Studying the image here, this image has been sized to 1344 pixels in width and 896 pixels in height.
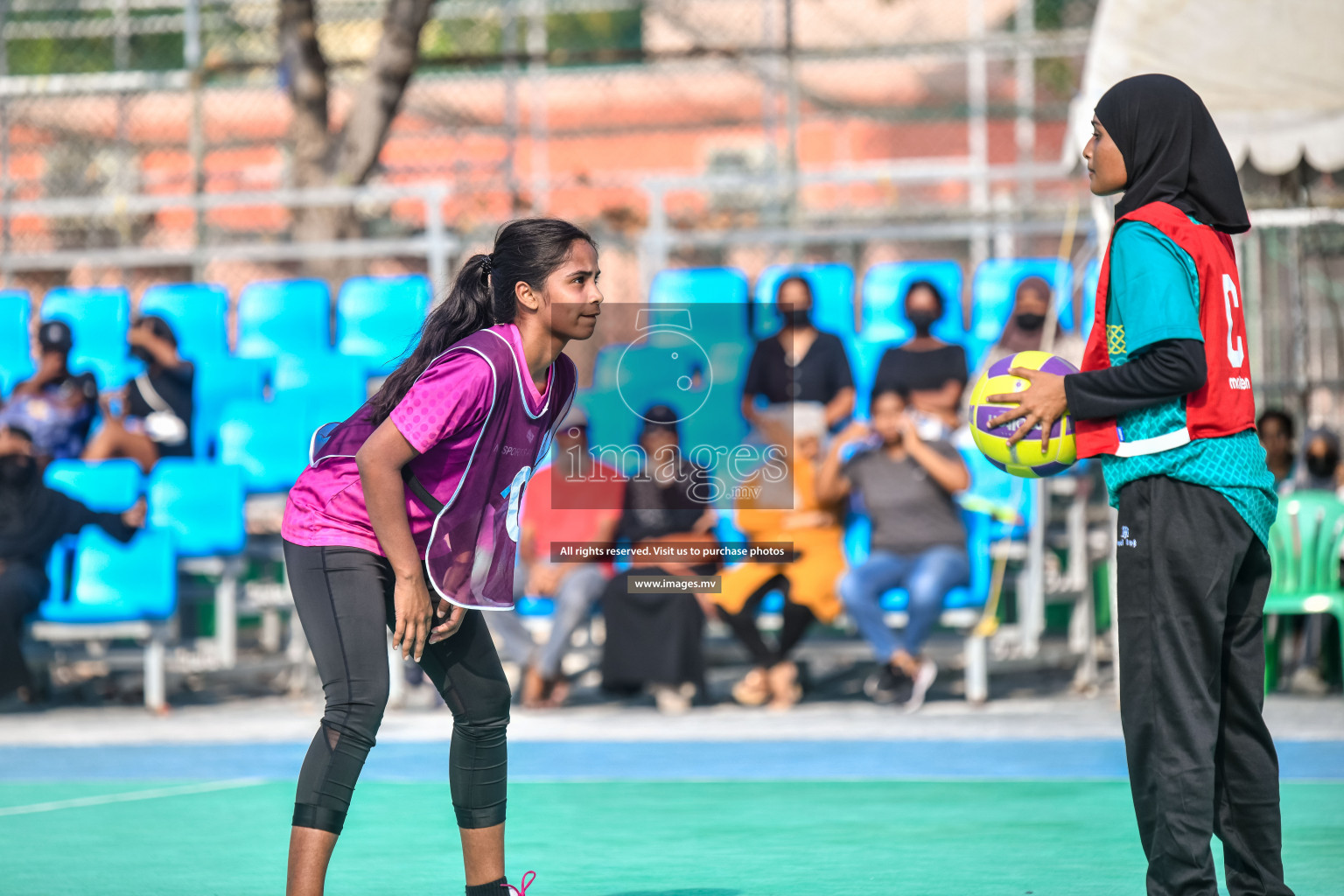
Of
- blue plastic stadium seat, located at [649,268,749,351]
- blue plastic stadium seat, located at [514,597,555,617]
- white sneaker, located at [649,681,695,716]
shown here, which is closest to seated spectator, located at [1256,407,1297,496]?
blue plastic stadium seat, located at [649,268,749,351]

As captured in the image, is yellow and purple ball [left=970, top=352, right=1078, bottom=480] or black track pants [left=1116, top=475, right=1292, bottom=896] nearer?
black track pants [left=1116, top=475, right=1292, bottom=896]

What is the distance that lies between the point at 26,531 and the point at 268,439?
1.62 m

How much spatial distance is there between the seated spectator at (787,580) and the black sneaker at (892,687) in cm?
47

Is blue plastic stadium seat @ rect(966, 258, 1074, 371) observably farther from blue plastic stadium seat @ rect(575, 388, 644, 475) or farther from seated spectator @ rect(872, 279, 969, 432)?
blue plastic stadium seat @ rect(575, 388, 644, 475)

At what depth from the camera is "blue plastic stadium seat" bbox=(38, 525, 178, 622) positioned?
10.5 metres

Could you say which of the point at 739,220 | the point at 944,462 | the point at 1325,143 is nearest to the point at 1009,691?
the point at 944,462

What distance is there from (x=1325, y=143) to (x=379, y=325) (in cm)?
618

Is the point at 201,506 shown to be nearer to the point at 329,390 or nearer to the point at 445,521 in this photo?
the point at 329,390

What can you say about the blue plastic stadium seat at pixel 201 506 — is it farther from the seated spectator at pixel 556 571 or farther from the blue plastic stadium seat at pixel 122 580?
the seated spectator at pixel 556 571

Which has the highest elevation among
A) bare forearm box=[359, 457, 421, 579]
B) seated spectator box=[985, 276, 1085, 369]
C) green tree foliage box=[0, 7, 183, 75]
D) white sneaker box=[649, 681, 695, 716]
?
green tree foliage box=[0, 7, 183, 75]

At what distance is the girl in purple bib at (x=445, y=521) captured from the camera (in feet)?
13.9

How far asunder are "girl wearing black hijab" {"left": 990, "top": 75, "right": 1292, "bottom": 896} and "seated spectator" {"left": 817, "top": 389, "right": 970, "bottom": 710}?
5.61m

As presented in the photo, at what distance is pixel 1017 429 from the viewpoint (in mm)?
4461

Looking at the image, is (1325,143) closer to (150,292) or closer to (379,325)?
(379,325)
